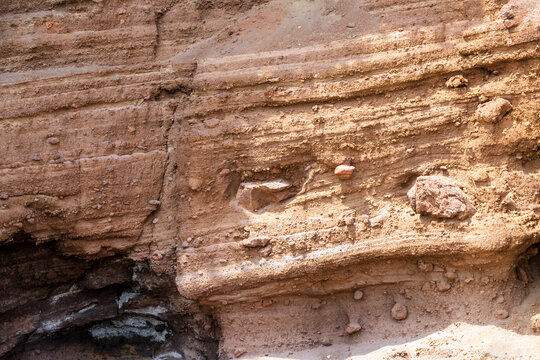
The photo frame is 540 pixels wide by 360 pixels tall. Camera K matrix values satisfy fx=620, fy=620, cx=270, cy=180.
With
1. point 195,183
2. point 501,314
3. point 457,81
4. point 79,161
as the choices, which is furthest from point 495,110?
point 79,161

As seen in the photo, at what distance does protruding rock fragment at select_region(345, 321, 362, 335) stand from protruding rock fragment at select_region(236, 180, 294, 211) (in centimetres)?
101

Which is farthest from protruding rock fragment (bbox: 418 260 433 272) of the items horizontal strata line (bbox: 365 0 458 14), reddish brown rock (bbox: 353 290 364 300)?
horizontal strata line (bbox: 365 0 458 14)

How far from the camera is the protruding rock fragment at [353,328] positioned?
432cm

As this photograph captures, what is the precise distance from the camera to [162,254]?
461 cm

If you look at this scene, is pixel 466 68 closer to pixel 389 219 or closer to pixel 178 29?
pixel 389 219

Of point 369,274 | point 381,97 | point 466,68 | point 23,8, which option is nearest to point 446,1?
point 466,68

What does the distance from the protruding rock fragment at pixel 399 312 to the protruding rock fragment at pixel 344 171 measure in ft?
3.17

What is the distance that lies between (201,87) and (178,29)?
1.82 ft

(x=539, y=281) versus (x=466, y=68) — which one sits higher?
(x=466, y=68)

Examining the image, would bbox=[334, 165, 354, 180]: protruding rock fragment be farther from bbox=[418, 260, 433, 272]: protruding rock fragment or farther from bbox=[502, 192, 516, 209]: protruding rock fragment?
bbox=[502, 192, 516, 209]: protruding rock fragment

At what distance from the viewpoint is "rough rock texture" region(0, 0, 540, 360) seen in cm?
418

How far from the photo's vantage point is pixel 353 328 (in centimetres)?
432

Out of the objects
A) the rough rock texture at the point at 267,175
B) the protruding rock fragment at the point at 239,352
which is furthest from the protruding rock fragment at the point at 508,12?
the protruding rock fragment at the point at 239,352

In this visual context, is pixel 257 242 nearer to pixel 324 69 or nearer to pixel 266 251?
pixel 266 251
